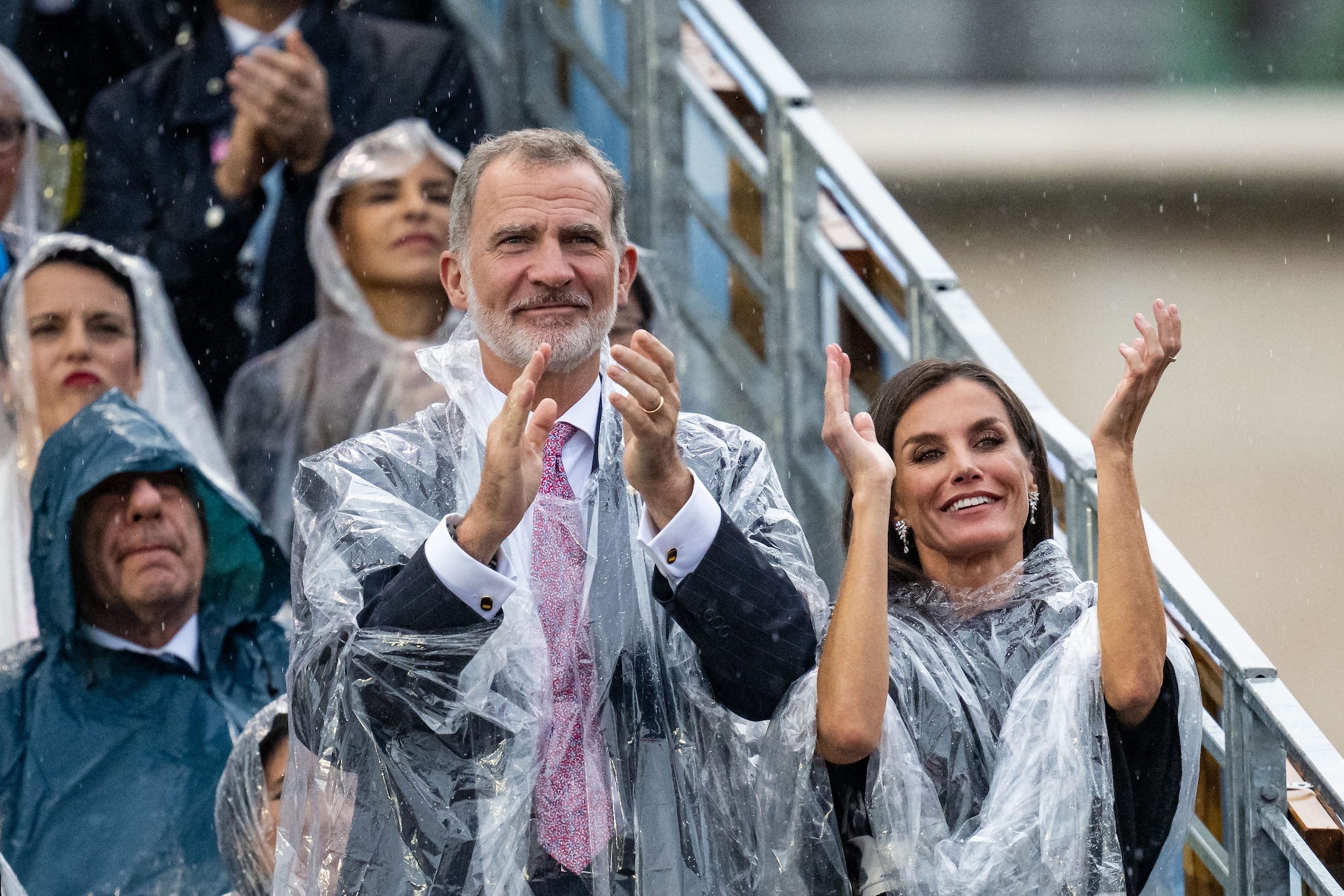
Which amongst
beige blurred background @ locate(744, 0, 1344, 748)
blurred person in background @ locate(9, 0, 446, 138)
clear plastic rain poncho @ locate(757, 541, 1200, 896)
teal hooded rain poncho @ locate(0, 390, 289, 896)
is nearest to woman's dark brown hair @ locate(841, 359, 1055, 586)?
clear plastic rain poncho @ locate(757, 541, 1200, 896)

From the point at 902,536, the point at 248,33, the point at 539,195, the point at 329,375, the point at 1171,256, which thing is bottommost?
the point at 902,536

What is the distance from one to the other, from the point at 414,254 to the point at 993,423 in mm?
1849

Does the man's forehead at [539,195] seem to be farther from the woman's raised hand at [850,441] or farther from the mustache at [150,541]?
the mustache at [150,541]

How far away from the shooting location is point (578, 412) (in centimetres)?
188

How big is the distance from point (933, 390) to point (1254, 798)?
71 centimetres

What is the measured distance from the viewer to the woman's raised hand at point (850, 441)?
1801mm

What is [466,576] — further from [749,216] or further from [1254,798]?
[749,216]

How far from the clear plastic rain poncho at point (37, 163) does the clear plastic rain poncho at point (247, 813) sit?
1530 mm

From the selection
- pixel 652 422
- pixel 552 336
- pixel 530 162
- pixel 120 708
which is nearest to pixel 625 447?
pixel 652 422

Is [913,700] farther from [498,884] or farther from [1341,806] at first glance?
[1341,806]

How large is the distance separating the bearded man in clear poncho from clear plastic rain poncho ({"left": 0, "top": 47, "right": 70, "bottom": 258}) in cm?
199

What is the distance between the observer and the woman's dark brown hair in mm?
2027

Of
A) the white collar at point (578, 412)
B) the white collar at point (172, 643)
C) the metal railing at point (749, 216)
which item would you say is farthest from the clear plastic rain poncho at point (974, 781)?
the white collar at point (172, 643)

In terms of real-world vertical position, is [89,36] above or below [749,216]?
above
